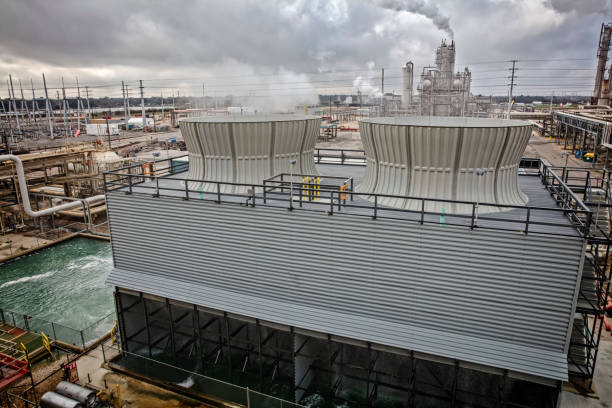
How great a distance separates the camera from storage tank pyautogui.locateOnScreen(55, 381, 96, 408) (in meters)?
14.0

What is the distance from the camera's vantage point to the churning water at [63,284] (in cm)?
2353

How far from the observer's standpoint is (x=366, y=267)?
13438mm

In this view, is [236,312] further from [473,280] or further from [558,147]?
[558,147]

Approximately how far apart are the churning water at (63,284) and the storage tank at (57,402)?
857cm

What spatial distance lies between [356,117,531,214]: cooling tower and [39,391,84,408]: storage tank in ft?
42.8

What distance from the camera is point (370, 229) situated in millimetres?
13180

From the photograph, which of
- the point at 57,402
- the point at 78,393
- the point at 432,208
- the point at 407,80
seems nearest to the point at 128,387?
the point at 78,393

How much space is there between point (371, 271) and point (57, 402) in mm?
11654

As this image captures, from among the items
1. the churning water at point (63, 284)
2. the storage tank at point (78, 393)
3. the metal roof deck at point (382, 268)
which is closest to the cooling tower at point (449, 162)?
the metal roof deck at point (382, 268)

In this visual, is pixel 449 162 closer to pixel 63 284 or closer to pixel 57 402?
pixel 57 402

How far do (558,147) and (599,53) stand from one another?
3668 centimetres

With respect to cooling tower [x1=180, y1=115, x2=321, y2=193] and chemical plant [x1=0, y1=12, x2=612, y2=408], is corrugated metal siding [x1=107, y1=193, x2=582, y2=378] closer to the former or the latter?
chemical plant [x1=0, y1=12, x2=612, y2=408]

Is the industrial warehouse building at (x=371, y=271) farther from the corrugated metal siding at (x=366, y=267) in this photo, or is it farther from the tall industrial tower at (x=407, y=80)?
the tall industrial tower at (x=407, y=80)

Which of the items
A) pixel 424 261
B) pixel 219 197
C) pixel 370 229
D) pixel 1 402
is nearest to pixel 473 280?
pixel 424 261
